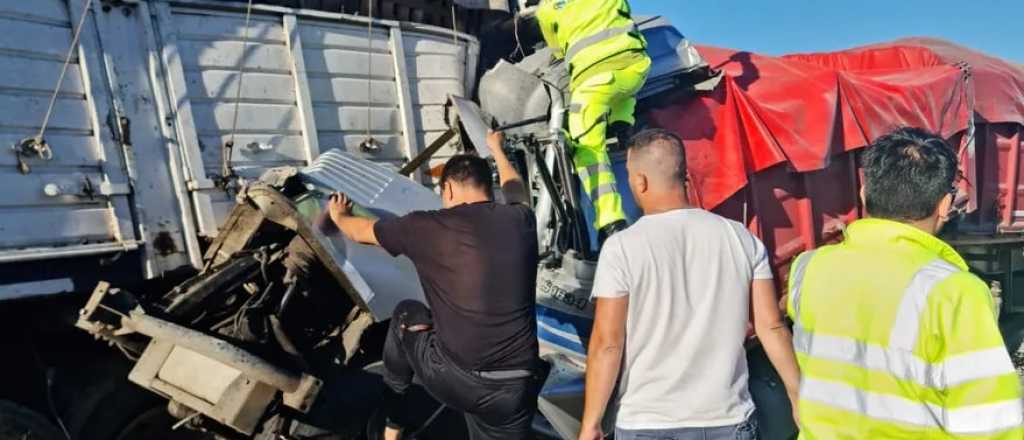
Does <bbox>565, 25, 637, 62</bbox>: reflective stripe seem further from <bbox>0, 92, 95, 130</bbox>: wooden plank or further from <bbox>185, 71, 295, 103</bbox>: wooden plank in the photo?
<bbox>0, 92, 95, 130</bbox>: wooden plank

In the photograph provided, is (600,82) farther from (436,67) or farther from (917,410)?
(917,410)

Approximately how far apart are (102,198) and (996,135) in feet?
19.2

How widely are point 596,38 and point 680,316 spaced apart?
1.83m

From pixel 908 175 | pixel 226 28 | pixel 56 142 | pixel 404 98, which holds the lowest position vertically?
pixel 908 175

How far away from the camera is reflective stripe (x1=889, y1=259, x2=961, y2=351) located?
1.25 metres

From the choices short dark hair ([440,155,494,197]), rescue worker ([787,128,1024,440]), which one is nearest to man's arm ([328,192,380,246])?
short dark hair ([440,155,494,197])

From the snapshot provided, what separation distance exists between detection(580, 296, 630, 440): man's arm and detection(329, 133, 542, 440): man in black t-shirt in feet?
1.43

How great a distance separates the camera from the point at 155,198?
2969 mm

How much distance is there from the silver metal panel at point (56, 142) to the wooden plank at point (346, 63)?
0.96 meters

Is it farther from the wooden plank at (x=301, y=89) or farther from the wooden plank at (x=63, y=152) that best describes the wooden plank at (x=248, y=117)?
the wooden plank at (x=63, y=152)

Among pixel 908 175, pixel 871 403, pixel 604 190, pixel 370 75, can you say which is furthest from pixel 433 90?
pixel 871 403

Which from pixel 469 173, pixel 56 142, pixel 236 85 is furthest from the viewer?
pixel 236 85

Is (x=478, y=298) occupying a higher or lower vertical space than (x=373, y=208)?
lower

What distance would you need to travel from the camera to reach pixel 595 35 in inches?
130
